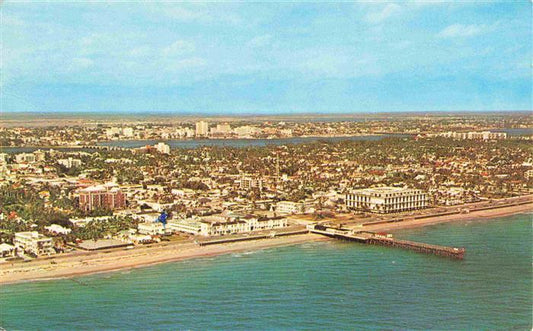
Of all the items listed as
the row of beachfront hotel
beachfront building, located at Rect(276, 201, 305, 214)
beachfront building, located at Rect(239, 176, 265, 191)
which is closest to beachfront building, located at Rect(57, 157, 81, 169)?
the row of beachfront hotel

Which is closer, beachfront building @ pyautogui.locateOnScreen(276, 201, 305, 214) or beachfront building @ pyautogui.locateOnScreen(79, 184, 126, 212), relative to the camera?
beachfront building @ pyautogui.locateOnScreen(79, 184, 126, 212)

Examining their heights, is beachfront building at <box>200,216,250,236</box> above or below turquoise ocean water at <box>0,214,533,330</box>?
above

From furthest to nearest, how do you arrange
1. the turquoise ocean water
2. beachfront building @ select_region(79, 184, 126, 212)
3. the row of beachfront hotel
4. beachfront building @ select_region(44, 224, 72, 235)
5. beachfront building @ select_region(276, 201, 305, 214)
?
1. beachfront building @ select_region(276, 201, 305, 214)
2. the row of beachfront hotel
3. beachfront building @ select_region(79, 184, 126, 212)
4. beachfront building @ select_region(44, 224, 72, 235)
5. the turquoise ocean water

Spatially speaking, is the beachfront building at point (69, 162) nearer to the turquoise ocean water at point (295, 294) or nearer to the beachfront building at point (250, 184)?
the beachfront building at point (250, 184)

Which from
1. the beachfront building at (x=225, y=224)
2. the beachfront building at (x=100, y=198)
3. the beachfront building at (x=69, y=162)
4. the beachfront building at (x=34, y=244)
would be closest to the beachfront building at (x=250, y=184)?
the beachfront building at (x=100, y=198)

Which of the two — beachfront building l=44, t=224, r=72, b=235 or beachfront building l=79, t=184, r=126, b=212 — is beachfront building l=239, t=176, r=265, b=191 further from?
beachfront building l=44, t=224, r=72, b=235

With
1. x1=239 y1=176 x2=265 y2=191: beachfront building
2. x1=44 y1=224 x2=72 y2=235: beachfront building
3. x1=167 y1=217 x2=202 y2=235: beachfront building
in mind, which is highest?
x1=239 y1=176 x2=265 y2=191: beachfront building
